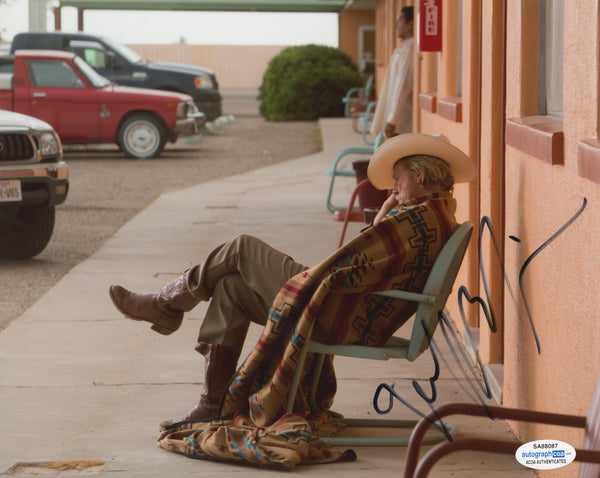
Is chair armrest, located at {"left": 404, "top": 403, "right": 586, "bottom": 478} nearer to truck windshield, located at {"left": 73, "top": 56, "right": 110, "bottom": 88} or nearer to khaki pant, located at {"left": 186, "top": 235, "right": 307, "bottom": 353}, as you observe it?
khaki pant, located at {"left": 186, "top": 235, "right": 307, "bottom": 353}

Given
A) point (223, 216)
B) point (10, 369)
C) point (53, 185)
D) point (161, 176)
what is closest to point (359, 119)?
point (161, 176)

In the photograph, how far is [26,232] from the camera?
368 inches

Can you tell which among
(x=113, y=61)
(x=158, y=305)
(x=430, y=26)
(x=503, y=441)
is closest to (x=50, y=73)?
(x=113, y=61)

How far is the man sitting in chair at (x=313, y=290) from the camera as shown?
14.2 ft

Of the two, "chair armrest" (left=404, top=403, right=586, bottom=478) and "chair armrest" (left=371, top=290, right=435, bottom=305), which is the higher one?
"chair armrest" (left=371, top=290, right=435, bottom=305)


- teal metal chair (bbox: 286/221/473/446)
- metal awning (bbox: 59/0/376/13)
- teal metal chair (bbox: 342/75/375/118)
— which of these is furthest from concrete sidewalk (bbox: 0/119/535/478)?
metal awning (bbox: 59/0/376/13)

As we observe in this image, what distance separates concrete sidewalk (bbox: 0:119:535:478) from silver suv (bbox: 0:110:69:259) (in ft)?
1.84

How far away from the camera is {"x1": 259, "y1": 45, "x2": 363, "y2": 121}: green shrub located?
30.8 metres

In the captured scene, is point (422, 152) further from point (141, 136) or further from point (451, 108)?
point (141, 136)

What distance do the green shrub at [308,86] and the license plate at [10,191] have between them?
73.0 feet

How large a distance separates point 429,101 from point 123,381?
3824 millimetres

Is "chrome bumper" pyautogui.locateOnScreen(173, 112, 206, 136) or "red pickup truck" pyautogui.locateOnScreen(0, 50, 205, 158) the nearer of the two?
"red pickup truck" pyautogui.locateOnScreen(0, 50, 205, 158)
